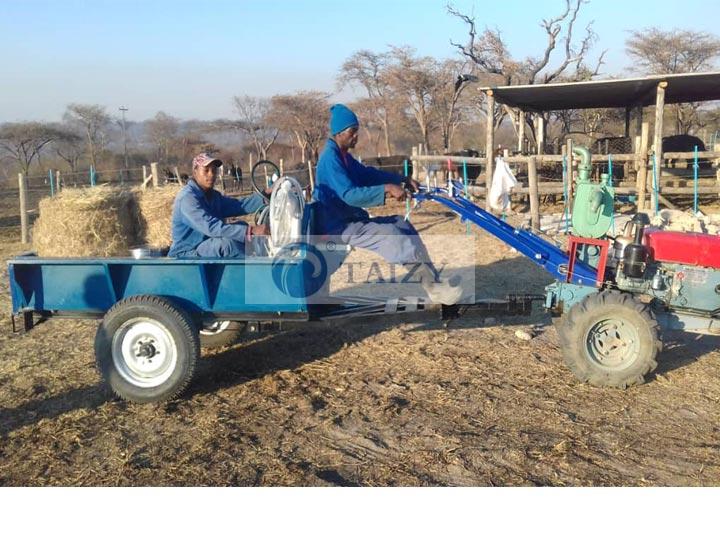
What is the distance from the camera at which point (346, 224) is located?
5164 mm

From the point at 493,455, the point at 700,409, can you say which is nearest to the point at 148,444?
the point at 493,455

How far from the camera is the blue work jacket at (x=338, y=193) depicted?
4.87 metres

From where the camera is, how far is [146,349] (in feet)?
15.4

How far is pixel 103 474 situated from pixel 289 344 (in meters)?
2.62

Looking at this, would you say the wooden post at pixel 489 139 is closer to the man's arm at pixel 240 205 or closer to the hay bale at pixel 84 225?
the hay bale at pixel 84 225

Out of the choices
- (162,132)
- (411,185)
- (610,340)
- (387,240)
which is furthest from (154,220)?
(162,132)

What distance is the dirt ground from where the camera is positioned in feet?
11.8

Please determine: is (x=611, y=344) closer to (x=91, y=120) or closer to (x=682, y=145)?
(x=682, y=145)

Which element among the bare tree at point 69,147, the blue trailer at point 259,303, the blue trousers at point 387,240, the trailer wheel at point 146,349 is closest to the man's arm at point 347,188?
the blue trousers at point 387,240

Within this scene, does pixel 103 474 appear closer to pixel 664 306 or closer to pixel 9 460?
pixel 9 460

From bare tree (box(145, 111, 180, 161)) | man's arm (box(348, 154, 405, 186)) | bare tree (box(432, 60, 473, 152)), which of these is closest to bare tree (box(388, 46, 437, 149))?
bare tree (box(432, 60, 473, 152))

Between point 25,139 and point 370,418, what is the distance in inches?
1741

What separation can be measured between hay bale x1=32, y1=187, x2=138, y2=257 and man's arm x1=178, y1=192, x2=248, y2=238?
21.8 ft

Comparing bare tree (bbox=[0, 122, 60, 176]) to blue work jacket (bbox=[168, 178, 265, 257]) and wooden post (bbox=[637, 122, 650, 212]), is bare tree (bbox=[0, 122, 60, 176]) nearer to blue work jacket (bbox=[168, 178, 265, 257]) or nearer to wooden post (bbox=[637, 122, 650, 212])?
wooden post (bbox=[637, 122, 650, 212])
